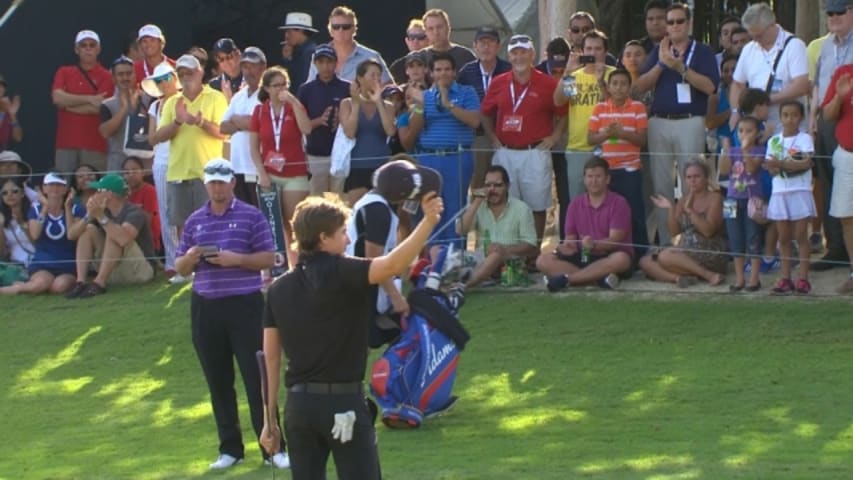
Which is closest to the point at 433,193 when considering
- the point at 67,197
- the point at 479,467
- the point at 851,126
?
the point at 479,467

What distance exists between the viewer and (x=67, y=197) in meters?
15.6

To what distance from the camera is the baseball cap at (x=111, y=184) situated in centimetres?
1516

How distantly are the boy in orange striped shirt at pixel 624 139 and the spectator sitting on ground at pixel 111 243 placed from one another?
4436mm

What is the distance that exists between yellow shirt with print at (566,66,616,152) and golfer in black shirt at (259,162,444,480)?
720 cm

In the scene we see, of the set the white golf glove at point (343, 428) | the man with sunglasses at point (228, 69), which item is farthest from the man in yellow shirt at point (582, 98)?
the white golf glove at point (343, 428)

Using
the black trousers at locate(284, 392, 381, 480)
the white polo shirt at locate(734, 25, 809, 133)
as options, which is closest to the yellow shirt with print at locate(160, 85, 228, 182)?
the white polo shirt at locate(734, 25, 809, 133)

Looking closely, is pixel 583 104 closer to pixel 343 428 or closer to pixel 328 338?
pixel 328 338

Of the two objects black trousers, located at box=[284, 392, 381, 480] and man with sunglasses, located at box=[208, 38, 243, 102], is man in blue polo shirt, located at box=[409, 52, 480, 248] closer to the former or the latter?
man with sunglasses, located at box=[208, 38, 243, 102]

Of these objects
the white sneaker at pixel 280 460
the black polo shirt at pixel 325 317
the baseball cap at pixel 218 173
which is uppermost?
the baseball cap at pixel 218 173

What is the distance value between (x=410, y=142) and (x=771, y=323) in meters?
3.51

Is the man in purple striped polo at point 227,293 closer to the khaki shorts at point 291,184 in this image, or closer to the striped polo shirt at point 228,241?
the striped polo shirt at point 228,241

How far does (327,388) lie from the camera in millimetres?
6695

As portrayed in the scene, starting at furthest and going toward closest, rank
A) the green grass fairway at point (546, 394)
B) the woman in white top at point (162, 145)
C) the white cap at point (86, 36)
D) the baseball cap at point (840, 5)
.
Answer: the white cap at point (86, 36)
the woman in white top at point (162, 145)
the baseball cap at point (840, 5)
the green grass fairway at point (546, 394)

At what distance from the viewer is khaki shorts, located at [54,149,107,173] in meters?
16.3
